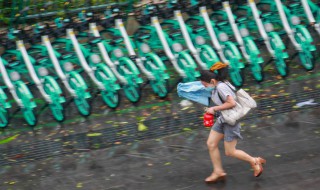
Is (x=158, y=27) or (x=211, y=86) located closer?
(x=211, y=86)

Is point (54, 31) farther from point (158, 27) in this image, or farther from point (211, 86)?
point (211, 86)

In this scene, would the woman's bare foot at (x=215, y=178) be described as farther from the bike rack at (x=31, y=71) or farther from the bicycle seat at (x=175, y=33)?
the bicycle seat at (x=175, y=33)

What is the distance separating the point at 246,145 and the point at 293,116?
1259 millimetres

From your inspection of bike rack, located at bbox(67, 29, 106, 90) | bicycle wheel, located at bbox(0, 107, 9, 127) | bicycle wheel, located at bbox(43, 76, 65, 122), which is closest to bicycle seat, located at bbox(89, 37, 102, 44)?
bike rack, located at bbox(67, 29, 106, 90)

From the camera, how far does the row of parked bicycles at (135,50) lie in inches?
444

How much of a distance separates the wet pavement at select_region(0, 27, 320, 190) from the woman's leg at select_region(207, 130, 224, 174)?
0.66 ft

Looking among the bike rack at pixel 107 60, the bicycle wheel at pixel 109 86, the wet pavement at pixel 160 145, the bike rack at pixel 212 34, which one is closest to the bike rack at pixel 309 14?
the wet pavement at pixel 160 145

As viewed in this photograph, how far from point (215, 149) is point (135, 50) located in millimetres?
4715

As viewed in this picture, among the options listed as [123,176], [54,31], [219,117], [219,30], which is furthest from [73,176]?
[219,30]

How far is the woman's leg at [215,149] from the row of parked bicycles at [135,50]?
10.2 ft

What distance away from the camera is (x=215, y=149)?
848 cm

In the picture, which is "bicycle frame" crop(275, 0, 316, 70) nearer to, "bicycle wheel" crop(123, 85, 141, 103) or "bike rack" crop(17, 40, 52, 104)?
"bicycle wheel" crop(123, 85, 141, 103)

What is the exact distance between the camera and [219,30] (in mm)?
12422

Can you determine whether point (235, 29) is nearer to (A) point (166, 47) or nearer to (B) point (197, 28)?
(B) point (197, 28)
